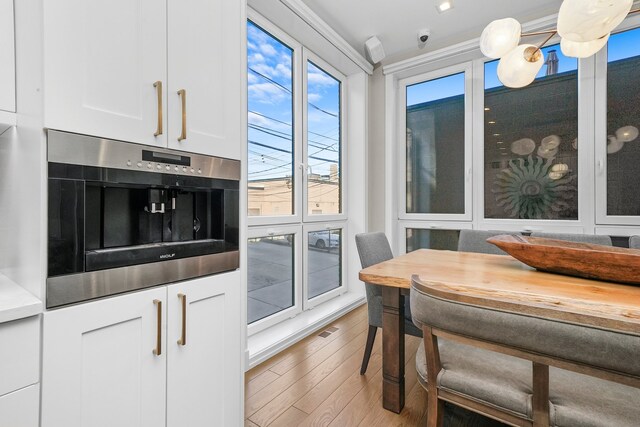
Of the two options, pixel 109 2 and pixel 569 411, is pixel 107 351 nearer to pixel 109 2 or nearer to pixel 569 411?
pixel 109 2

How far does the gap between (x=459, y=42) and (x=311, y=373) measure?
3299 millimetres

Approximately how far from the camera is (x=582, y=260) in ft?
4.40

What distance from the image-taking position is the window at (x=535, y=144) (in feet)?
8.61

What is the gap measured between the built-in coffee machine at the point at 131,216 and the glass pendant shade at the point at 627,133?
3071 millimetres

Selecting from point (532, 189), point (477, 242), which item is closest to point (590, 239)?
point (477, 242)

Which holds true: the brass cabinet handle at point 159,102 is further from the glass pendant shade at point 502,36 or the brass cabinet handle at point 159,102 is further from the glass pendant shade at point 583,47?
the glass pendant shade at point 583,47

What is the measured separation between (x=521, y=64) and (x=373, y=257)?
139 centimetres

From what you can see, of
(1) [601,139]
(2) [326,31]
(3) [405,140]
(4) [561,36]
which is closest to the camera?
(4) [561,36]

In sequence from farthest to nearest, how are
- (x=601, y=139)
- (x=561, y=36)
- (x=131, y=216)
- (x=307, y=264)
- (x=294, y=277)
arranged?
(x=307, y=264) → (x=294, y=277) → (x=601, y=139) → (x=561, y=36) → (x=131, y=216)

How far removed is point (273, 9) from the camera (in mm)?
2271

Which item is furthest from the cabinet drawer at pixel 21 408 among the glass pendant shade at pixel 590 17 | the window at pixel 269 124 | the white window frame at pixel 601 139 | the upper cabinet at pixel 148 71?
the white window frame at pixel 601 139

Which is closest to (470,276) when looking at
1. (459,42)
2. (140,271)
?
(140,271)

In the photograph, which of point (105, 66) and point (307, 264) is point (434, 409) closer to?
point (105, 66)

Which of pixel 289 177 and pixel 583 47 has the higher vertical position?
pixel 583 47
